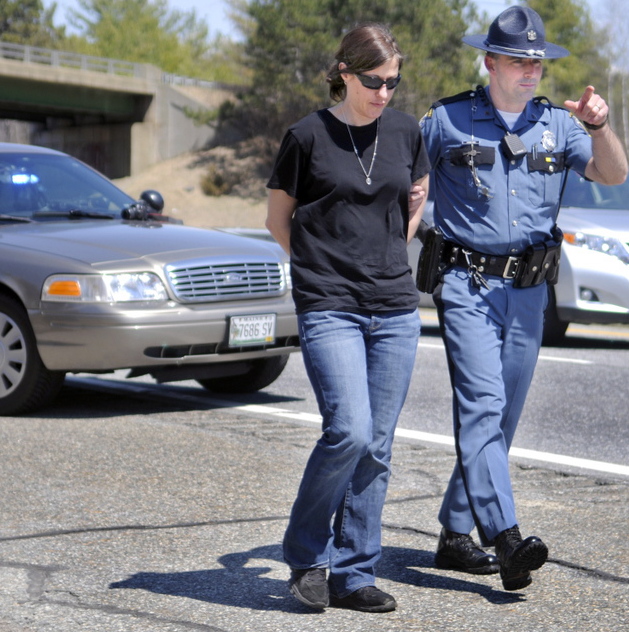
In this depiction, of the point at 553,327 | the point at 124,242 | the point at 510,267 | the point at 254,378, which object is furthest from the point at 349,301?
the point at 553,327

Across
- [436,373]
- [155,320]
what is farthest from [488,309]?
[436,373]

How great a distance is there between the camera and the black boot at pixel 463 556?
4.26 meters

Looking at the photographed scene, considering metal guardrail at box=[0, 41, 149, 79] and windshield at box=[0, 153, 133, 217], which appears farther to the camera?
metal guardrail at box=[0, 41, 149, 79]

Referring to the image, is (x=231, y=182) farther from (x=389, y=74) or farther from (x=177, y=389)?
(x=389, y=74)

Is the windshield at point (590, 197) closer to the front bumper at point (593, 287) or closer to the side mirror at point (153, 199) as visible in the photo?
the front bumper at point (593, 287)

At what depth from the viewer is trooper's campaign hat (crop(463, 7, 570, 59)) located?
417 centimetres

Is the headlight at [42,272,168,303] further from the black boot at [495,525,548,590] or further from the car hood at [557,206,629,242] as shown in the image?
the car hood at [557,206,629,242]

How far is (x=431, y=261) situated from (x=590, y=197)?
765 cm

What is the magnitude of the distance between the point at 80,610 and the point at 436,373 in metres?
6.11

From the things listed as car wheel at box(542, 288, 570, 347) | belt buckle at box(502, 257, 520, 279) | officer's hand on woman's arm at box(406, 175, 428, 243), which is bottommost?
car wheel at box(542, 288, 570, 347)

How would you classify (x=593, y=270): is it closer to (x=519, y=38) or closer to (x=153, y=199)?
(x=153, y=199)

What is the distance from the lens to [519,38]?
13.7 feet

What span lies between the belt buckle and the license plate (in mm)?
3273

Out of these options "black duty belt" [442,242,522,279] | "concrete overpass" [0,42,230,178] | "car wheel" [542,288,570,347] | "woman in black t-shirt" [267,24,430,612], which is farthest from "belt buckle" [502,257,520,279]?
"concrete overpass" [0,42,230,178]
